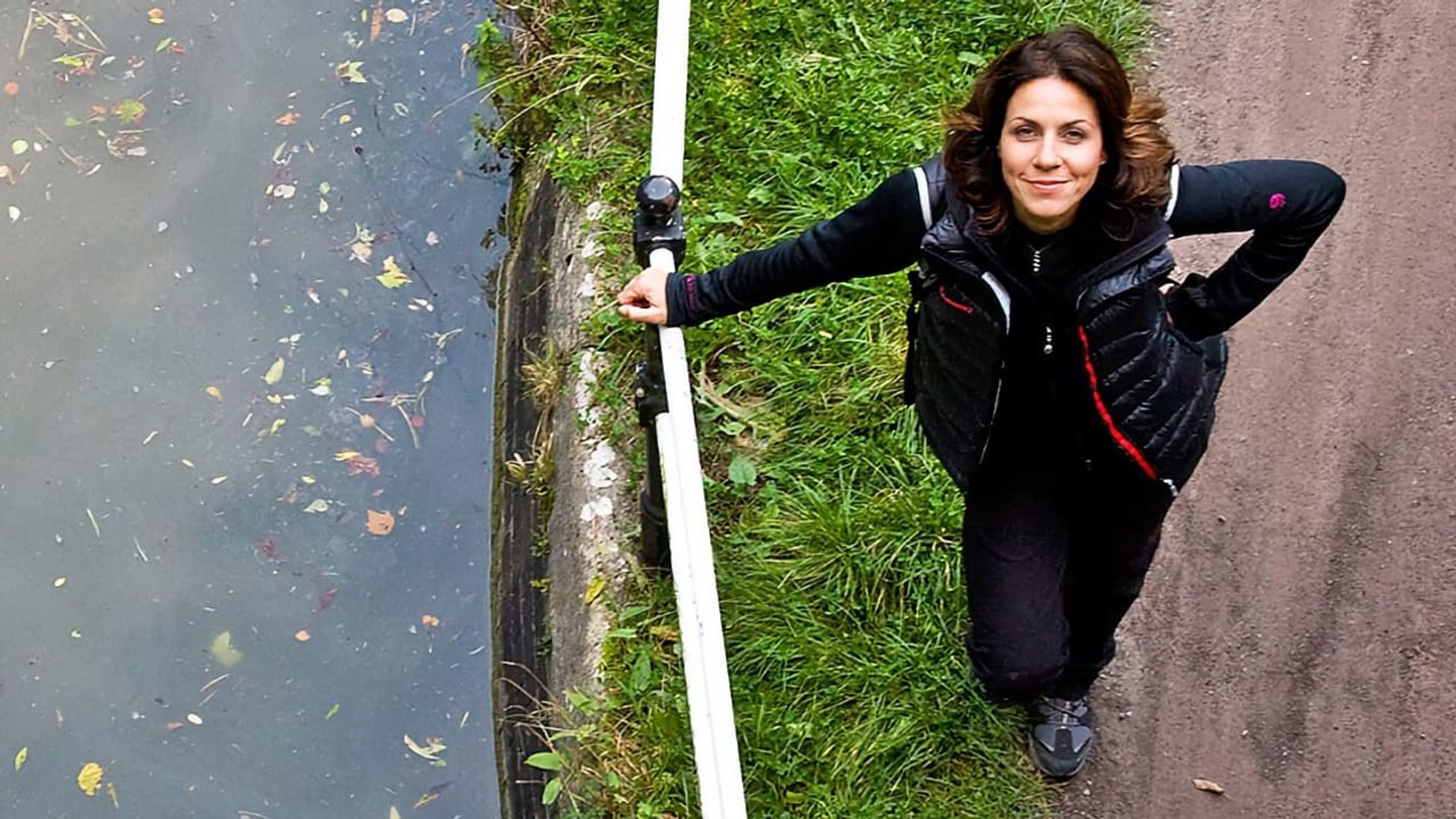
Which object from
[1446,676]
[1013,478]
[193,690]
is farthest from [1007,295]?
[193,690]

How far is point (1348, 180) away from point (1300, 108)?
1.12ft

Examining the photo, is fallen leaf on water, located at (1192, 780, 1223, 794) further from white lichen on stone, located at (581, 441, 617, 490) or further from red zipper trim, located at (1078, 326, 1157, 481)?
white lichen on stone, located at (581, 441, 617, 490)

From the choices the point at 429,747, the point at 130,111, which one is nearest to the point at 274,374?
the point at 130,111

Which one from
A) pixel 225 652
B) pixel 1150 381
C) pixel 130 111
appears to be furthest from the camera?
pixel 130 111

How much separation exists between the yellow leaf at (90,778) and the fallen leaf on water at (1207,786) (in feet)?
10.8

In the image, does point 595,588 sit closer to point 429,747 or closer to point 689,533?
point 429,747

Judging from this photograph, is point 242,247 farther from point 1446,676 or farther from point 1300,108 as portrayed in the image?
point 1446,676

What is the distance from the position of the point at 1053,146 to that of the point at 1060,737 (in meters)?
1.83

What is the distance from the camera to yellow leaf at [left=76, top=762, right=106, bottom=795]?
4.26 metres

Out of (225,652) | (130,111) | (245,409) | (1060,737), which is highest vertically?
(130,111)

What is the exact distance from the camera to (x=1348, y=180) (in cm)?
455

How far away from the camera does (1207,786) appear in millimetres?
3621

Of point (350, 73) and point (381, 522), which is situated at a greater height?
point (350, 73)

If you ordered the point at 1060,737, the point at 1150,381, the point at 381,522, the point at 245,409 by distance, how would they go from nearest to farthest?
the point at 1150,381 < the point at 1060,737 < the point at 381,522 < the point at 245,409
